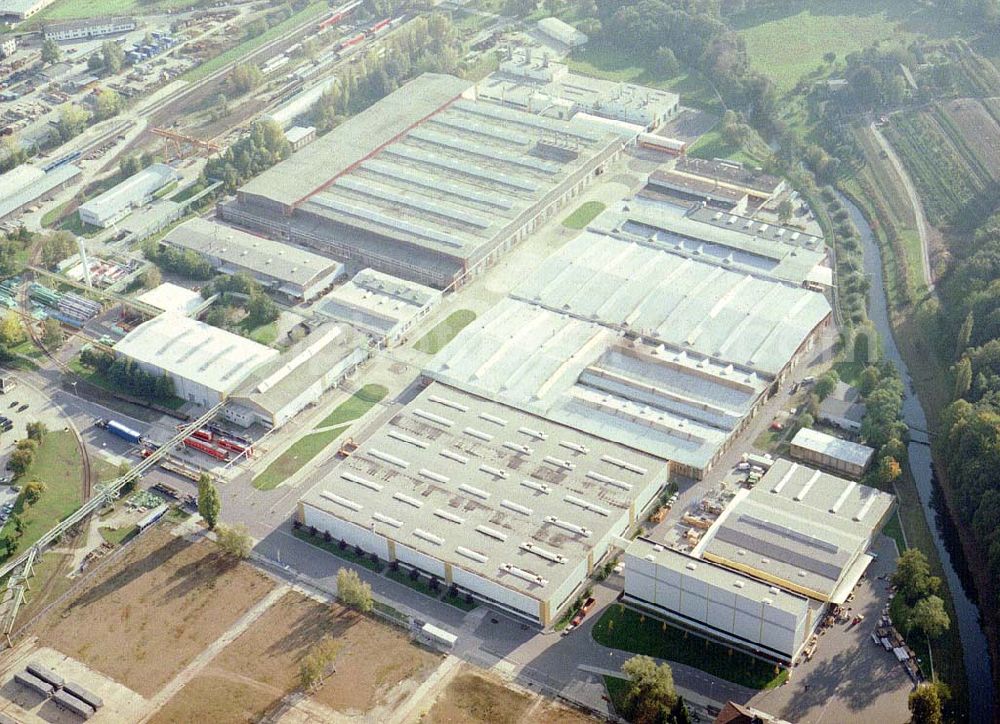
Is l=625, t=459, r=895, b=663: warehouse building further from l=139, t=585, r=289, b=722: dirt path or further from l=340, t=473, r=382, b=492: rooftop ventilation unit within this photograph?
l=139, t=585, r=289, b=722: dirt path

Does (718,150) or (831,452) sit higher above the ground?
(718,150)

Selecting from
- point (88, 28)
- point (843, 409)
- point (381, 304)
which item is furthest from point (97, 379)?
point (88, 28)

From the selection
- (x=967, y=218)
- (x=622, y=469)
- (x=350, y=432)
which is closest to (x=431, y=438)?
(x=350, y=432)

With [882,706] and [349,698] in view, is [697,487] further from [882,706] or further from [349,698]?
[349,698]

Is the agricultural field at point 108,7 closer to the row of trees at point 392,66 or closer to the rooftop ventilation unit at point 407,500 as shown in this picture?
the row of trees at point 392,66

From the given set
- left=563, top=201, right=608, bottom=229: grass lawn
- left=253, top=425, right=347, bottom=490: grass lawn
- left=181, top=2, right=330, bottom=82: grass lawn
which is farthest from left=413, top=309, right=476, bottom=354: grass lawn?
left=181, top=2, right=330, bottom=82: grass lawn

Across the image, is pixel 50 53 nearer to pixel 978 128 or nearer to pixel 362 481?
pixel 362 481

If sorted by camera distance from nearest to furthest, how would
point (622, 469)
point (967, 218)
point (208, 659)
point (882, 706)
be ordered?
point (882, 706) < point (208, 659) < point (622, 469) < point (967, 218)
